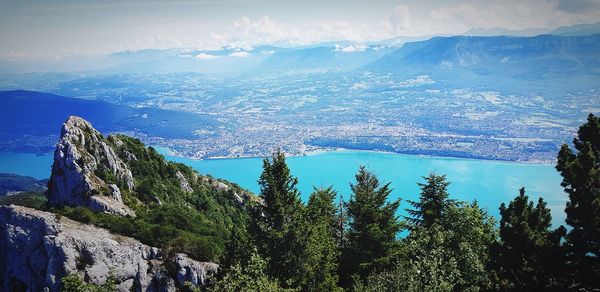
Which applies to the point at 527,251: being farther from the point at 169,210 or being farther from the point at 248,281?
the point at 169,210

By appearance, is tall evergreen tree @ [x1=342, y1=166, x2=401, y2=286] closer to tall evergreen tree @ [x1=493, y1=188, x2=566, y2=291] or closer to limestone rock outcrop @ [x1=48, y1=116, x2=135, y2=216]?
tall evergreen tree @ [x1=493, y1=188, x2=566, y2=291]

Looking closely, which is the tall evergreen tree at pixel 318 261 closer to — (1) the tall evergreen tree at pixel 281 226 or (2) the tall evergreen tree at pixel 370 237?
(1) the tall evergreen tree at pixel 281 226

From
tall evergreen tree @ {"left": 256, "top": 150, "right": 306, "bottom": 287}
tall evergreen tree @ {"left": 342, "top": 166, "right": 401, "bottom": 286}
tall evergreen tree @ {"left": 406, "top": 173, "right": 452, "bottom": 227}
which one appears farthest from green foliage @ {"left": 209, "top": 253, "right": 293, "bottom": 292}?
tall evergreen tree @ {"left": 406, "top": 173, "right": 452, "bottom": 227}

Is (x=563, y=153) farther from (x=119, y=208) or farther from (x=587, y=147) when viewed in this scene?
(x=119, y=208)

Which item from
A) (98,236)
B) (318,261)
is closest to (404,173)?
(318,261)

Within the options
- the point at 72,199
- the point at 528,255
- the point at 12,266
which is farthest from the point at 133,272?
the point at 528,255

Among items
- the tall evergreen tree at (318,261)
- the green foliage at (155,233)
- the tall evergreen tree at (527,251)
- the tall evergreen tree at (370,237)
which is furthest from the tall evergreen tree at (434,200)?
the green foliage at (155,233)
